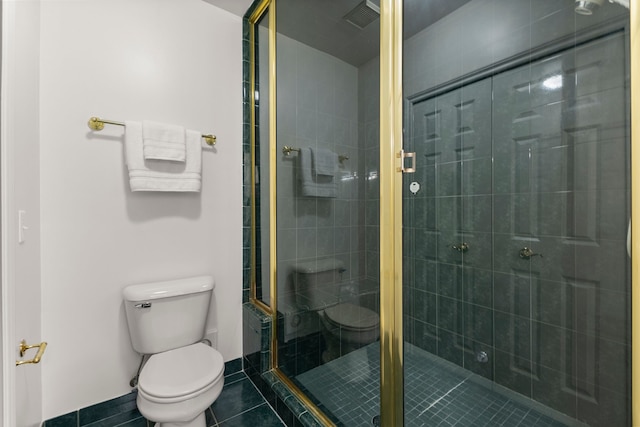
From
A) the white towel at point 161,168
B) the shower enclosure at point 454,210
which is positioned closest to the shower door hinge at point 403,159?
the shower enclosure at point 454,210

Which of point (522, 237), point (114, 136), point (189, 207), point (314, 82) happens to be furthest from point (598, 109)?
point (114, 136)

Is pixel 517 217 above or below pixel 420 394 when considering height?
above

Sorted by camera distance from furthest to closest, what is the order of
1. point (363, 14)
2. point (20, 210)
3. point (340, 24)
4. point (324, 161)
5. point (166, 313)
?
point (166, 313) → point (324, 161) → point (340, 24) → point (363, 14) → point (20, 210)

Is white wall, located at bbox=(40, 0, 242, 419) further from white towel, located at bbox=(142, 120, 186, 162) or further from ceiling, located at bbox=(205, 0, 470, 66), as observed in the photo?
ceiling, located at bbox=(205, 0, 470, 66)

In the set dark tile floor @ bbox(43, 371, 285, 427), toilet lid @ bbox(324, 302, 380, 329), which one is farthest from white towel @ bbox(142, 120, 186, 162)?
dark tile floor @ bbox(43, 371, 285, 427)

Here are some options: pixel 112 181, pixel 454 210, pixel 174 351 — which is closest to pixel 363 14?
pixel 454 210

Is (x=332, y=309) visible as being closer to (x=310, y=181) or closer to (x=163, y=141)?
(x=310, y=181)

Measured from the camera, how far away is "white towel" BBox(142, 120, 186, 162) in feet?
4.97

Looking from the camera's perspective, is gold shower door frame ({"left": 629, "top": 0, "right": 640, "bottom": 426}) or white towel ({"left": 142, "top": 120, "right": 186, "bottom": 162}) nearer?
gold shower door frame ({"left": 629, "top": 0, "right": 640, "bottom": 426})

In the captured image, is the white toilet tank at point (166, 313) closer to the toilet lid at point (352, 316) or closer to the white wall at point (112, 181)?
the white wall at point (112, 181)

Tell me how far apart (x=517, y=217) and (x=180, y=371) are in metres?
1.67

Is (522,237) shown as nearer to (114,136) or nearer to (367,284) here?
(367,284)

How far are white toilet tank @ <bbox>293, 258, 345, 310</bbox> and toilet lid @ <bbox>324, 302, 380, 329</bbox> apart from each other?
1.7 inches

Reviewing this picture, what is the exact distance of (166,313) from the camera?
152 centimetres
